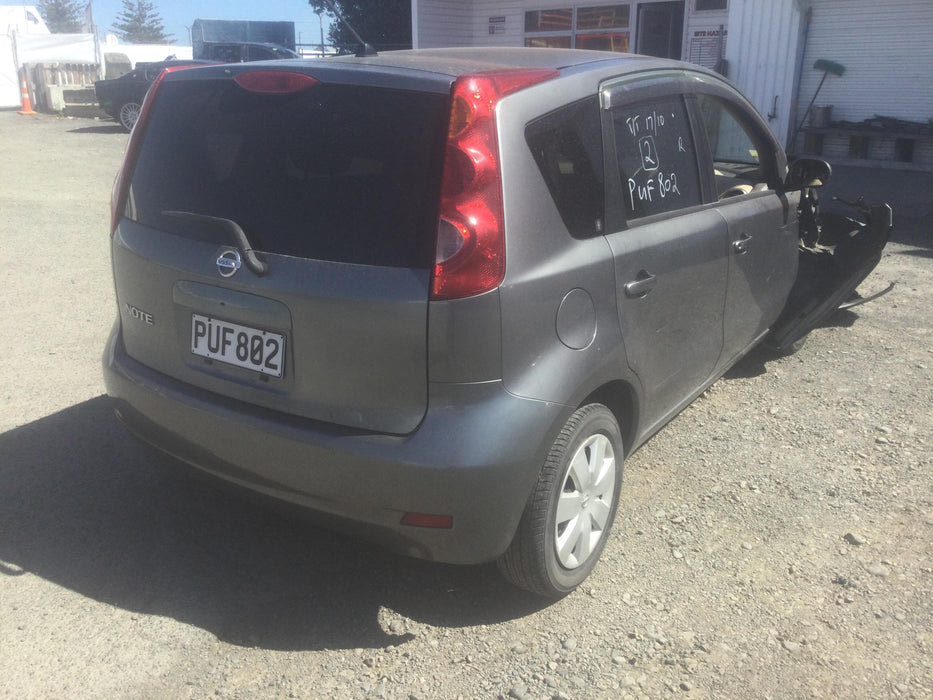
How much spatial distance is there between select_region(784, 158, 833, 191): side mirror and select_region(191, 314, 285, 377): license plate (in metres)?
3.16

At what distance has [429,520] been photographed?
253cm

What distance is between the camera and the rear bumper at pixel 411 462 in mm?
2451

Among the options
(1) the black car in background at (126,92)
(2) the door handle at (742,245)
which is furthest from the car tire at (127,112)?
(2) the door handle at (742,245)

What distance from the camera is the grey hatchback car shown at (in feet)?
8.04

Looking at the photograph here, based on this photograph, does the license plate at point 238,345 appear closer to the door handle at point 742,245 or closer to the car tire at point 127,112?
the door handle at point 742,245

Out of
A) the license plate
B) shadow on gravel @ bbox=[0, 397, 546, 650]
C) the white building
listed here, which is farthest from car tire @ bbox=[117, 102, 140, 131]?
the license plate

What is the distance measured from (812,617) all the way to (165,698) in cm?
212

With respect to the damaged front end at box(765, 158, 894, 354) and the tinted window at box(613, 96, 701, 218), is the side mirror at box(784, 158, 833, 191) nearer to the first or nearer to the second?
the damaged front end at box(765, 158, 894, 354)

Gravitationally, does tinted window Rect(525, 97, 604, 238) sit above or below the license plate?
above

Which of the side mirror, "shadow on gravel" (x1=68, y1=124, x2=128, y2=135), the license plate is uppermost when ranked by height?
the side mirror

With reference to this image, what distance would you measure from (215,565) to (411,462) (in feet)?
3.83

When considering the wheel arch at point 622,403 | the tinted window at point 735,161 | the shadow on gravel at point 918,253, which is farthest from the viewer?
the shadow on gravel at point 918,253

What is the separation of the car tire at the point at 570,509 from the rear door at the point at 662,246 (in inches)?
12.6

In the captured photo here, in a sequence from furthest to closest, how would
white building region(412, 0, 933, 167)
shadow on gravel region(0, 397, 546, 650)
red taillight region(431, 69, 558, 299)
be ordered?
white building region(412, 0, 933, 167)
shadow on gravel region(0, 397, 546, 650)
red taillight region(431, 69, 558, 299)
